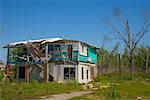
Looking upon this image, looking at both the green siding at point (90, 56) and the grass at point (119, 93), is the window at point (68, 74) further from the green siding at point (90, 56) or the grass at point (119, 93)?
the grass at point (119, 93)

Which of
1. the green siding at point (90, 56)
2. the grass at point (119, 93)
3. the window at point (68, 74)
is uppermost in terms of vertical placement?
the green siding at point (90, 56)

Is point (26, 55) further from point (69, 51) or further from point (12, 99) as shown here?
point (12, 99)

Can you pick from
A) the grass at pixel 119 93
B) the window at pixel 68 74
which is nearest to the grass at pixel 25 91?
the grass at pixel 119 93

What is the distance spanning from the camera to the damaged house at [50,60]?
33.4 metres

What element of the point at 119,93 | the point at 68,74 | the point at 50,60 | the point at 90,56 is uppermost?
the point at 90,56

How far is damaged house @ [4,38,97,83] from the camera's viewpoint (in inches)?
1315

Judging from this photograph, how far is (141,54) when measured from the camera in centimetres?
6303

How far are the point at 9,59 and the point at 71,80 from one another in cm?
849

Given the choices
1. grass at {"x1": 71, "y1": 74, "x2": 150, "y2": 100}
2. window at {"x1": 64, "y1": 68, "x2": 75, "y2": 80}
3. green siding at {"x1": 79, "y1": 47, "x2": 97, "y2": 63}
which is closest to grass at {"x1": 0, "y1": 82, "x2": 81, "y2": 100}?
grass at {"x1": 71, "y1": 74, "x2": 150, "y2": 100}

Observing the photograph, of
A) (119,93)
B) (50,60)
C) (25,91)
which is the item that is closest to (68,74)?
(50,60)

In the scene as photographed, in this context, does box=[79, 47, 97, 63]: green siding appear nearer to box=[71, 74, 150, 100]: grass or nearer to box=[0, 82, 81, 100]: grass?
box=[71, 74, 150, 100]: grass

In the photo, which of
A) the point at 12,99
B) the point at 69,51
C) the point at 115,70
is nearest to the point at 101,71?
the point at 115,70

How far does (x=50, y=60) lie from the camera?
111ft

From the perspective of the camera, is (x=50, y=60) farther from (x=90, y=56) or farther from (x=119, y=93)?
(x=119, y=93)
